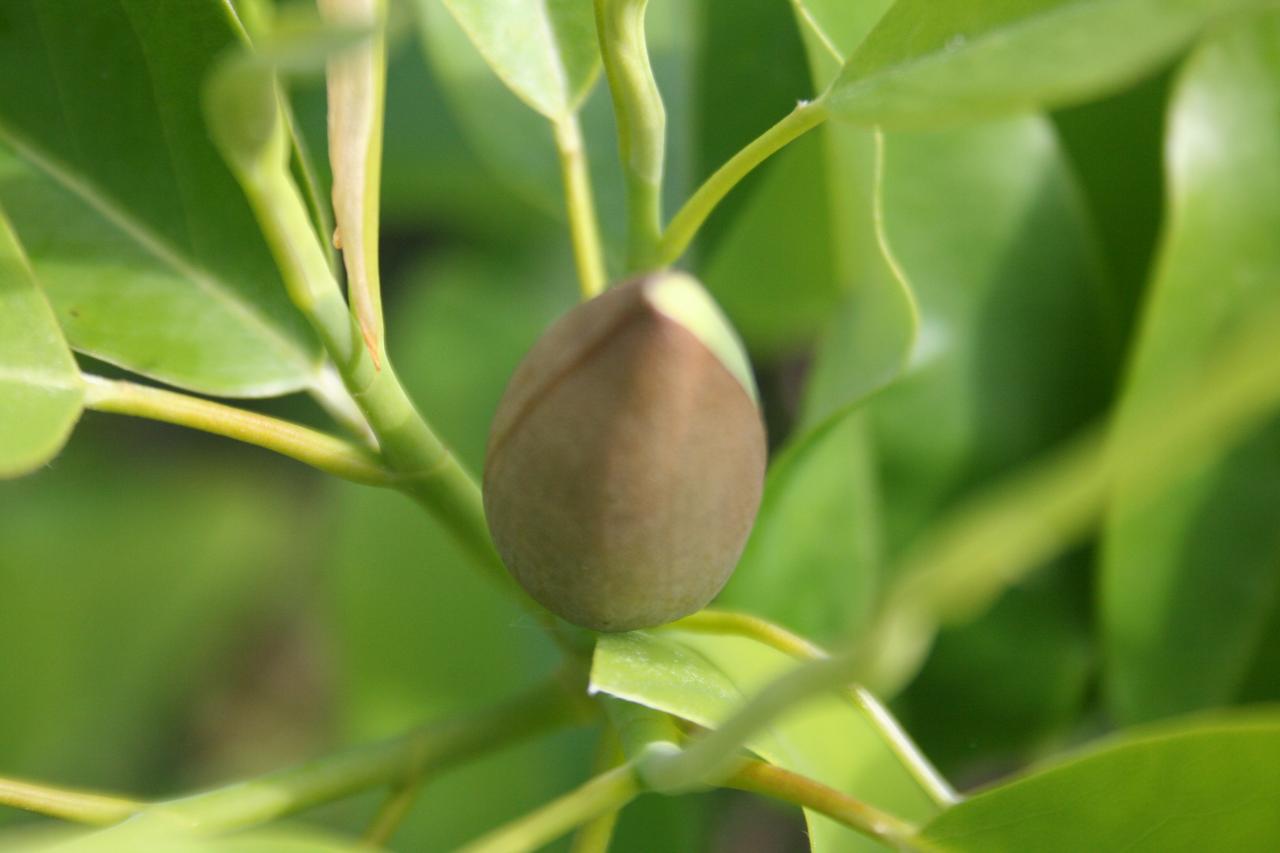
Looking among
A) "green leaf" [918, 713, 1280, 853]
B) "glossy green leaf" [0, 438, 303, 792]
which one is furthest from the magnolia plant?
"glossy green leaf" [0, 438, 303, 792]

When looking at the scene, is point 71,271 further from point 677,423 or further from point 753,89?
point 753,89

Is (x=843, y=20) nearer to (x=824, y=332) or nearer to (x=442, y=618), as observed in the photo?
(x=824, y=332)

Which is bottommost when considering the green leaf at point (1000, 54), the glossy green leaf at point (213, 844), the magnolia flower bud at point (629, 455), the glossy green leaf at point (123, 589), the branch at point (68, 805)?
the glossy green leaf at point (123, 589)

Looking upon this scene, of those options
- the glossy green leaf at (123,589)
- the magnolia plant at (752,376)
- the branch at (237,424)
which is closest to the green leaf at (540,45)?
the magnolia plant at (752,376)

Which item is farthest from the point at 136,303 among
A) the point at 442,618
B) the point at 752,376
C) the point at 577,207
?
the point at 442,618

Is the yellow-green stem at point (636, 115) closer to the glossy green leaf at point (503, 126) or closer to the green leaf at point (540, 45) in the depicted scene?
the green leaf at point (540, 45)

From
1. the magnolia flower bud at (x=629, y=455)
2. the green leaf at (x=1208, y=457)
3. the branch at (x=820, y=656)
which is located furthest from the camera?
the green leaf at (x=1208, y=457)

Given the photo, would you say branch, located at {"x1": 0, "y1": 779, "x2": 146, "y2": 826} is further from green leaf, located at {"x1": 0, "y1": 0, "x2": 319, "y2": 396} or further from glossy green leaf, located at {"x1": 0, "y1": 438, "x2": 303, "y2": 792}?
glossy green leaf, located at {"x1": 0, "y1": 438, "x2": 303, "y2": 792}
